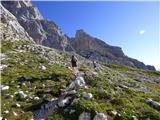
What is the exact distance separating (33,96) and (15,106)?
2.70 metres

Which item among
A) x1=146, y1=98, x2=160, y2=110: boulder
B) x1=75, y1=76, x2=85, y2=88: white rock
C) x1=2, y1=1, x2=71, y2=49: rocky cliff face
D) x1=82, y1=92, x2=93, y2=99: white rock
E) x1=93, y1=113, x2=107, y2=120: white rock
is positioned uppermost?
x1=2, y1=1, x2=71, y2=49: rocky cliff face

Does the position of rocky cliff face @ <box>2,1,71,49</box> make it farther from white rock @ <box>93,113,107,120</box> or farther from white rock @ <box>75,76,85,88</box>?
white rock @ <box>93,113,107,120</box>

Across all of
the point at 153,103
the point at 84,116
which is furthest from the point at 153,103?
the point at 84,116

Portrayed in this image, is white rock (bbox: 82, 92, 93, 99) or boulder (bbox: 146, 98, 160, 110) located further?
boulder (bbox: 146, 98, 160, 110)

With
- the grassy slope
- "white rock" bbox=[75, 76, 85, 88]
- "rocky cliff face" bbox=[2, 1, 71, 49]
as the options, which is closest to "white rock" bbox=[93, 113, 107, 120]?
the grassy slope

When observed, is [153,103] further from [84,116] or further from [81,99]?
[84,116]

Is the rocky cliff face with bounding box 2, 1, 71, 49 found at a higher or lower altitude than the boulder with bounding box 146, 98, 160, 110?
higher

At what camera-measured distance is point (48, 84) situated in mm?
30438

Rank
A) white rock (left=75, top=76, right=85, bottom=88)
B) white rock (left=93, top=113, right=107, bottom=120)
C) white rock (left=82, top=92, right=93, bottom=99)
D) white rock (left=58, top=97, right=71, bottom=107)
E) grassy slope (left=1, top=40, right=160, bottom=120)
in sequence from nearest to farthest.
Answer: white rock (left=93, top=113, right=107, bottom=120), grassy slope (left=1, top=40, right=160, bottom=120), white rock (left=58, top=97, right=71, bottom=107), white rock (left=82, top=92, right=93, bottom=99), white rock (left=75, top=76, right=85, bottom=88)

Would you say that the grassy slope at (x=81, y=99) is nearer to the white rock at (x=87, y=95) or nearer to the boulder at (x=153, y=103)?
the white rock at (x=87, y=95)

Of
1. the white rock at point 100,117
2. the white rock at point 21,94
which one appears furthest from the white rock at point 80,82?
the white rock at point 100,117

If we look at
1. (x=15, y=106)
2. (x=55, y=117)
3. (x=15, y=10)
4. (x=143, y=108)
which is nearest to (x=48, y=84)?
(x=15, y=106)

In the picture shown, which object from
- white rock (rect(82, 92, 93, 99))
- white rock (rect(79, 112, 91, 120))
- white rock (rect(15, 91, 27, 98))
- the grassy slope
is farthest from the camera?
white rock (rect(15, 91, 27, 98))

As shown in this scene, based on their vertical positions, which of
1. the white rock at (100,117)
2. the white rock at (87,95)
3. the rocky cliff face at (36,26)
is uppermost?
the rocky cliff face at (36,26)
